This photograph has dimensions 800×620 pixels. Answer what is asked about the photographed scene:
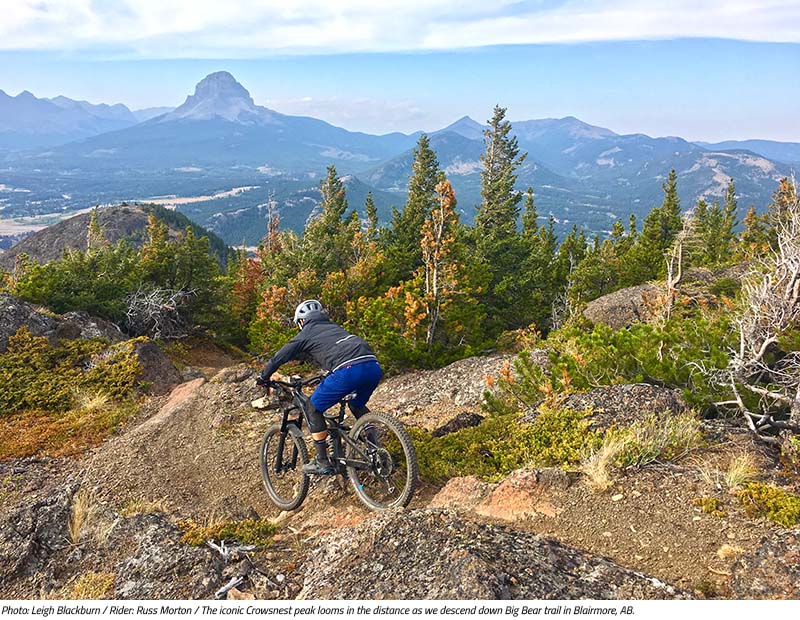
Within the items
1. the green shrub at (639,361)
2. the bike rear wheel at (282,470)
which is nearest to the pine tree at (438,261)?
the green shrub at (639,361)

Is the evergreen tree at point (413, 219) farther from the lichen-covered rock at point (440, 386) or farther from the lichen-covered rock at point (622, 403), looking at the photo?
the lichen-covered rock at point (622, 403)

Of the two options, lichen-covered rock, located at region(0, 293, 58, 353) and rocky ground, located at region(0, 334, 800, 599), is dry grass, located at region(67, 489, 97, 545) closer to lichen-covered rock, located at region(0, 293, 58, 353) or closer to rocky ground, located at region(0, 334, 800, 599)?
rocky ground, located at region(0, 334, 800, 599)

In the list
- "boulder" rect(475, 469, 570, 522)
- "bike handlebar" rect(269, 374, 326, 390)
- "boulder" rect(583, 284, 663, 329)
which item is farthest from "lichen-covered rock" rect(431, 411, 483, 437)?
"boulder" rect(583, 284, 663, 329)

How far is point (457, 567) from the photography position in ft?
15.4

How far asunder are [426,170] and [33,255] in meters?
108

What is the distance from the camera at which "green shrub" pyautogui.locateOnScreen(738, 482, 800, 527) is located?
5.53 meters

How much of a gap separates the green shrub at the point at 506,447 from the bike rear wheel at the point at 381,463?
0.80m

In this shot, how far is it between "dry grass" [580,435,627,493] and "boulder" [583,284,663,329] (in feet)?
71.0

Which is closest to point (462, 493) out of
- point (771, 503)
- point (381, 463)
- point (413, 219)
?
point (381, 463)

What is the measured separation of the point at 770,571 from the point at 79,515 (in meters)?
8.18

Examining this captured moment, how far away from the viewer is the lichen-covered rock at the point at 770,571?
14.8 feet

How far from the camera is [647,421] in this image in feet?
25.5
